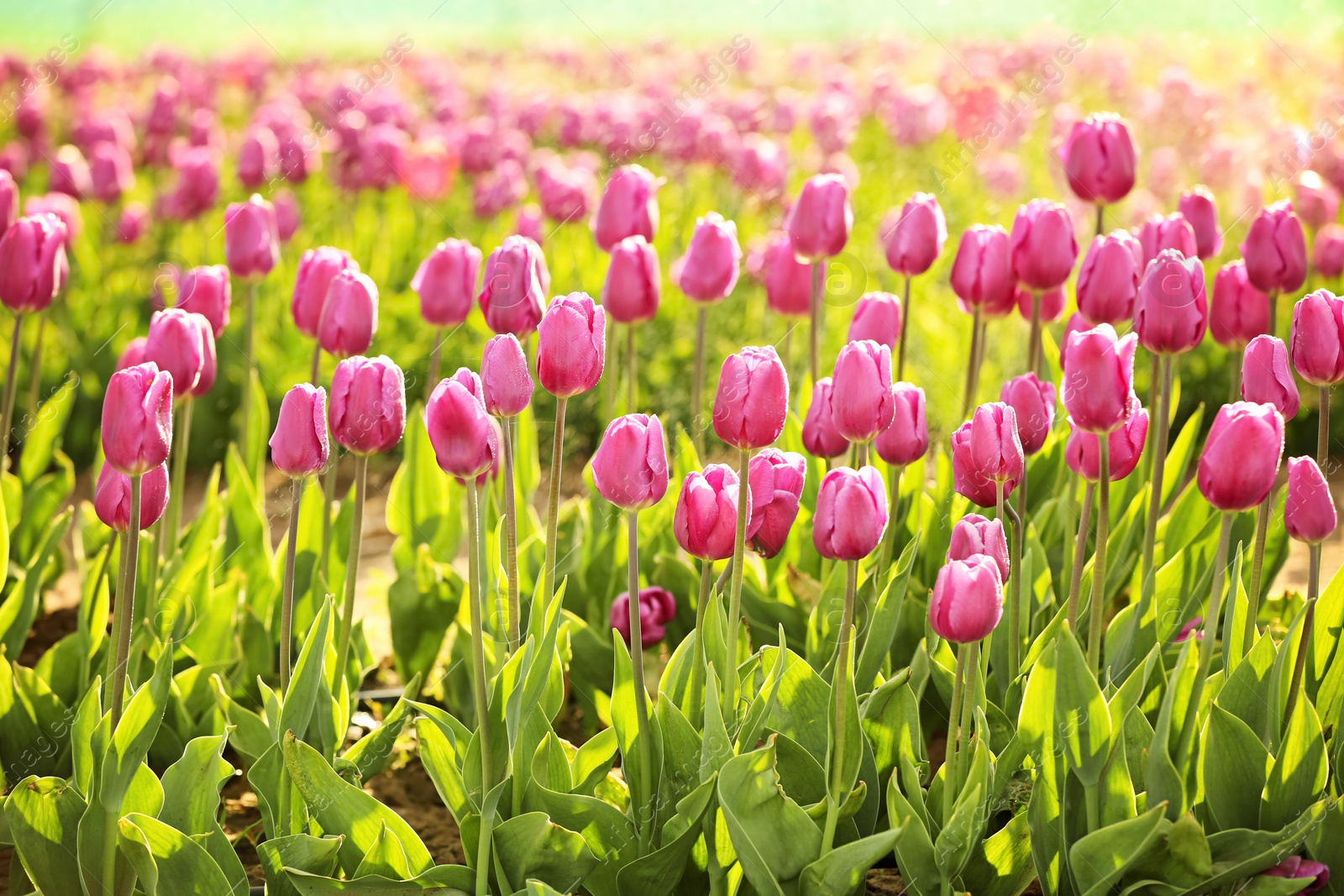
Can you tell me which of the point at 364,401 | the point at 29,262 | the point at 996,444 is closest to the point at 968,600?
the point at 996,444

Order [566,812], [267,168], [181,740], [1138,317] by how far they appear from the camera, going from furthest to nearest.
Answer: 1. [267,168]
2. [181,740]
3. [1138,317]
4. [566,812]

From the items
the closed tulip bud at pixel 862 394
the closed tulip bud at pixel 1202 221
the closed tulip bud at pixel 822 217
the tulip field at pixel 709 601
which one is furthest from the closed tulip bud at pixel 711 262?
the closed tulip bud at pixel 1202 221

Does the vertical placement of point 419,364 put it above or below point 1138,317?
below

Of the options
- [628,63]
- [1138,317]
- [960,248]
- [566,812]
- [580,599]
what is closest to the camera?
[566,812]

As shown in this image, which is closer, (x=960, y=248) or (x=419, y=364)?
(x=960, y=248)

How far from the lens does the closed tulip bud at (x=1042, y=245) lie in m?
2.10

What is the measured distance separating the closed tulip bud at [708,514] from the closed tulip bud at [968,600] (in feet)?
0.83

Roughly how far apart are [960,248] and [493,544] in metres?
0.92

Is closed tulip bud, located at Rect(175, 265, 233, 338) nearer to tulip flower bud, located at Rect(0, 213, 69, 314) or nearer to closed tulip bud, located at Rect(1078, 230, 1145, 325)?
tulip flower bud, located at Rect(0, 213, 69, 314)

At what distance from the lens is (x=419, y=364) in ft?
13.4

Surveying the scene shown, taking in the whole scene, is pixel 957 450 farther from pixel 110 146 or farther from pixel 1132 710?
pixel 110 146

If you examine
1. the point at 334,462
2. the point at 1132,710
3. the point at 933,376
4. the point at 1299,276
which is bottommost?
the point at 933,376

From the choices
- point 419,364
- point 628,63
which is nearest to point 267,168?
point 419,364

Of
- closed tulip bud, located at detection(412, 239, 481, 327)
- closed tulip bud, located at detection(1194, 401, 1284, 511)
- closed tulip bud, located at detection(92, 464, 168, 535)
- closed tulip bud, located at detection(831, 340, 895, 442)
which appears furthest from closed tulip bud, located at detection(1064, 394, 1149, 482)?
closed tulip bud, located at detection(92, 464, 168, 535)
